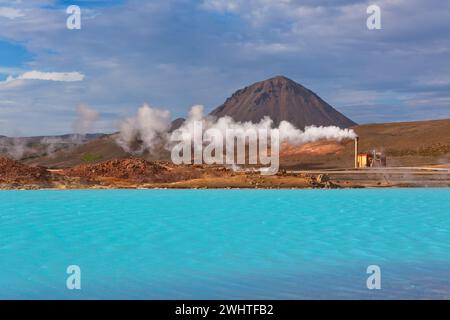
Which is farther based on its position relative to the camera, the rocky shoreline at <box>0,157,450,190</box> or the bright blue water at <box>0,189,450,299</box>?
the rocky shoreline at <box>0,157,450,190</box>

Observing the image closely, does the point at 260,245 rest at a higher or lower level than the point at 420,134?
lower

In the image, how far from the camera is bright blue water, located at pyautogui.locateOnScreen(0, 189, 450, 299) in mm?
16547

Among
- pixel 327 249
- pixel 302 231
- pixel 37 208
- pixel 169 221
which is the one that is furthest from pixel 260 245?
pixel 37 208

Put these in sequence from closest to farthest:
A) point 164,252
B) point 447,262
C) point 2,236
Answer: point 447,262, point 164,252, point 2,236

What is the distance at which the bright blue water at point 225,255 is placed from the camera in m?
16.5

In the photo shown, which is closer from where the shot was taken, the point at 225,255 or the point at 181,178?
the point at 225,255

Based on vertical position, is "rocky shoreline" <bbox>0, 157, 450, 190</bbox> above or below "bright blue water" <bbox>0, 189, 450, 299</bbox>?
above

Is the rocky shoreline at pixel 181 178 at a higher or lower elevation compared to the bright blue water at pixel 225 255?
higher

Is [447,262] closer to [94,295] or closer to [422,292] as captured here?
[422,292]

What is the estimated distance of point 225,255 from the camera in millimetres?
22656

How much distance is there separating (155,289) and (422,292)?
742 cm

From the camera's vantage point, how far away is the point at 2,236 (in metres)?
29.7

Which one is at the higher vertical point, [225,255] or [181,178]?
[181,178]

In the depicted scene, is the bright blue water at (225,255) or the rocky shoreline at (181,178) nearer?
the bright blue water at (225,255)
